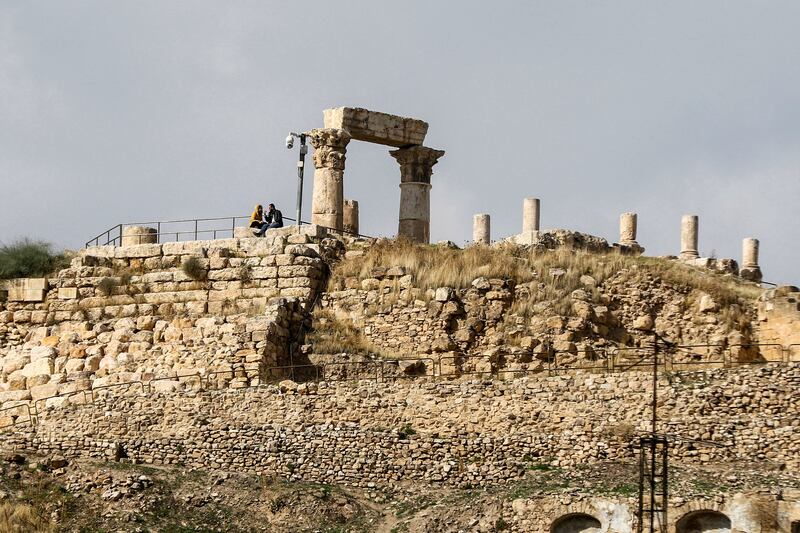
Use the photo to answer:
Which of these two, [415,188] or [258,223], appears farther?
[415,188]

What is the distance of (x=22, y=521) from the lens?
32.0 meters

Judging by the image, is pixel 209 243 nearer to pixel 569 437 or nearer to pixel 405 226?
pixel 405 226

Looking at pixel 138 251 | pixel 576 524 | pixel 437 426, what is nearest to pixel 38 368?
pixel 138 251

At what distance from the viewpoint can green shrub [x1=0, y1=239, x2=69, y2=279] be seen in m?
41.6

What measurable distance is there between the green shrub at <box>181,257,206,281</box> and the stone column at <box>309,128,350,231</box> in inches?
144

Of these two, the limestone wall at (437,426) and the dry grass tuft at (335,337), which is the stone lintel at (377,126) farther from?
the limestone wall at (437,426)

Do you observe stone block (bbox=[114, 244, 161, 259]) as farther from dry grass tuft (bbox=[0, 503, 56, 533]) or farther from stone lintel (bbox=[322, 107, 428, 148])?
dry grass tuft (bbox=[0, 503, 56, 533])

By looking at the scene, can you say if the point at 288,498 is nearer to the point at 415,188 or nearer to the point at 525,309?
the point at 525,309


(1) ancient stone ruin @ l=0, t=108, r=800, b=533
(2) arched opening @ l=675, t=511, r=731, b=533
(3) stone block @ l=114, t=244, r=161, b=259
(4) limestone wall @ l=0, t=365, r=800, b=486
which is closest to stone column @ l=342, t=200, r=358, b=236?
(1) ancient stone ruin @ l=0, t=108, r=800, b=533

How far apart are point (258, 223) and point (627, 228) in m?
11.4

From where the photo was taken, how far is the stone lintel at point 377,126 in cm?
4334

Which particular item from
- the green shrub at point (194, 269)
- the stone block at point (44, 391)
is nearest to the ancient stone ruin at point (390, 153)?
the green shrub at point (194, 269)

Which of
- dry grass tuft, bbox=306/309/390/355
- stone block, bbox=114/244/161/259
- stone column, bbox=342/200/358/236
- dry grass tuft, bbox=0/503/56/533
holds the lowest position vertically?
dry grass tuft, bbox=0/503/56/533

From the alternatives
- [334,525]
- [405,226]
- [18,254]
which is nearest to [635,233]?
[405,226]
